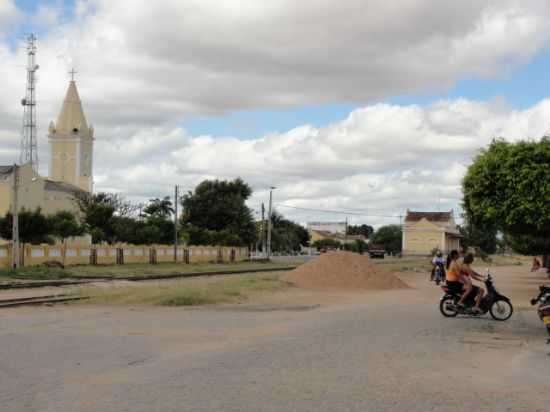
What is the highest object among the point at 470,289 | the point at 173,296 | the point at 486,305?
the point at 470,289

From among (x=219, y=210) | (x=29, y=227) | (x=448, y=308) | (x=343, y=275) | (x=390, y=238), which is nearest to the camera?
(x=448, y=308)

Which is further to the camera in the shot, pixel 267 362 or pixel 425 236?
pixel 425 236

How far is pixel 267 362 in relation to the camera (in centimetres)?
1106

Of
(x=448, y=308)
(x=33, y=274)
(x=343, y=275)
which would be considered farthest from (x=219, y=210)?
(x=448, y=308)

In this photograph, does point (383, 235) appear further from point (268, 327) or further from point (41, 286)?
point (268, 327)

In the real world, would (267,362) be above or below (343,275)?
below

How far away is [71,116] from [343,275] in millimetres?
75390

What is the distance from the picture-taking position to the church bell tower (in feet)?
326

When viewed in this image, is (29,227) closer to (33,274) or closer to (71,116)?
(33,274)

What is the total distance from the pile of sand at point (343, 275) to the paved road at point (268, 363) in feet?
45.0

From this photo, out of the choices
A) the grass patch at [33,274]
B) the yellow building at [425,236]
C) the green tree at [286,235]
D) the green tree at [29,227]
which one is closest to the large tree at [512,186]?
the grass patch at [33,274]

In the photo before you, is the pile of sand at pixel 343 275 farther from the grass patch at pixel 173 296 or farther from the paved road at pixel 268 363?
the paved road at pixel 268 363

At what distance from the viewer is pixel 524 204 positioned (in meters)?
26.5

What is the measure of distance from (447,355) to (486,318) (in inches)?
281
